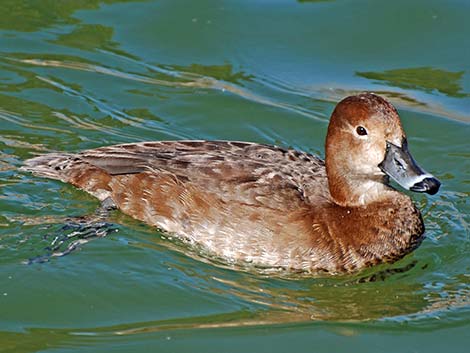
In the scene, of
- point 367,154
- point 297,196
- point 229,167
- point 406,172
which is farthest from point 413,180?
point 229,167

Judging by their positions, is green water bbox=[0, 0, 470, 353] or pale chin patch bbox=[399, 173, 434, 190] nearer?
green water bbox=[0, 0, 470, 353]

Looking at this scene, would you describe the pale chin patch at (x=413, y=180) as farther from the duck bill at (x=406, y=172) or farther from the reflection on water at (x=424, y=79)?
the reflection on water at (x=424, y=79)

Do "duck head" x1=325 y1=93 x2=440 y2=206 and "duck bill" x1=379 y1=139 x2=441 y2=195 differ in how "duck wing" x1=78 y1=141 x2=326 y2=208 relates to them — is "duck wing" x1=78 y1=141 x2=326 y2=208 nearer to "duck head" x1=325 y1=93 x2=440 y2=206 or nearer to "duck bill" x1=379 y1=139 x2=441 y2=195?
"duck head" x1=325 y1=93 x2=440 y2=206

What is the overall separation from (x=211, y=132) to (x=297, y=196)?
2.33 metres

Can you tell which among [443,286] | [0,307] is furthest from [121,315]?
[443,286]

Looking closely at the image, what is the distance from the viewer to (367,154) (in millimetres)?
7539

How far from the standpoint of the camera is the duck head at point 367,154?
24.3 ft

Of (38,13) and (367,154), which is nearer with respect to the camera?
(367,154)

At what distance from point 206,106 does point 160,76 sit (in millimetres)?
819

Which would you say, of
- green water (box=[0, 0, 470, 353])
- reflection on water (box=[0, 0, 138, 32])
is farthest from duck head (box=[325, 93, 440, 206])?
reflection on water (box=[0, 0, 138, 32])

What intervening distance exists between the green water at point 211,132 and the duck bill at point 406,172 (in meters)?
0.71

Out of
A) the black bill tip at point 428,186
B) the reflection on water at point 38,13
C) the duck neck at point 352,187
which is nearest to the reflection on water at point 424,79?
the duck neck at point 352,187

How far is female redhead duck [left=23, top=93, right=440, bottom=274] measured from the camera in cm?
750

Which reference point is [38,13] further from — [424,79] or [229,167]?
[229,167]
